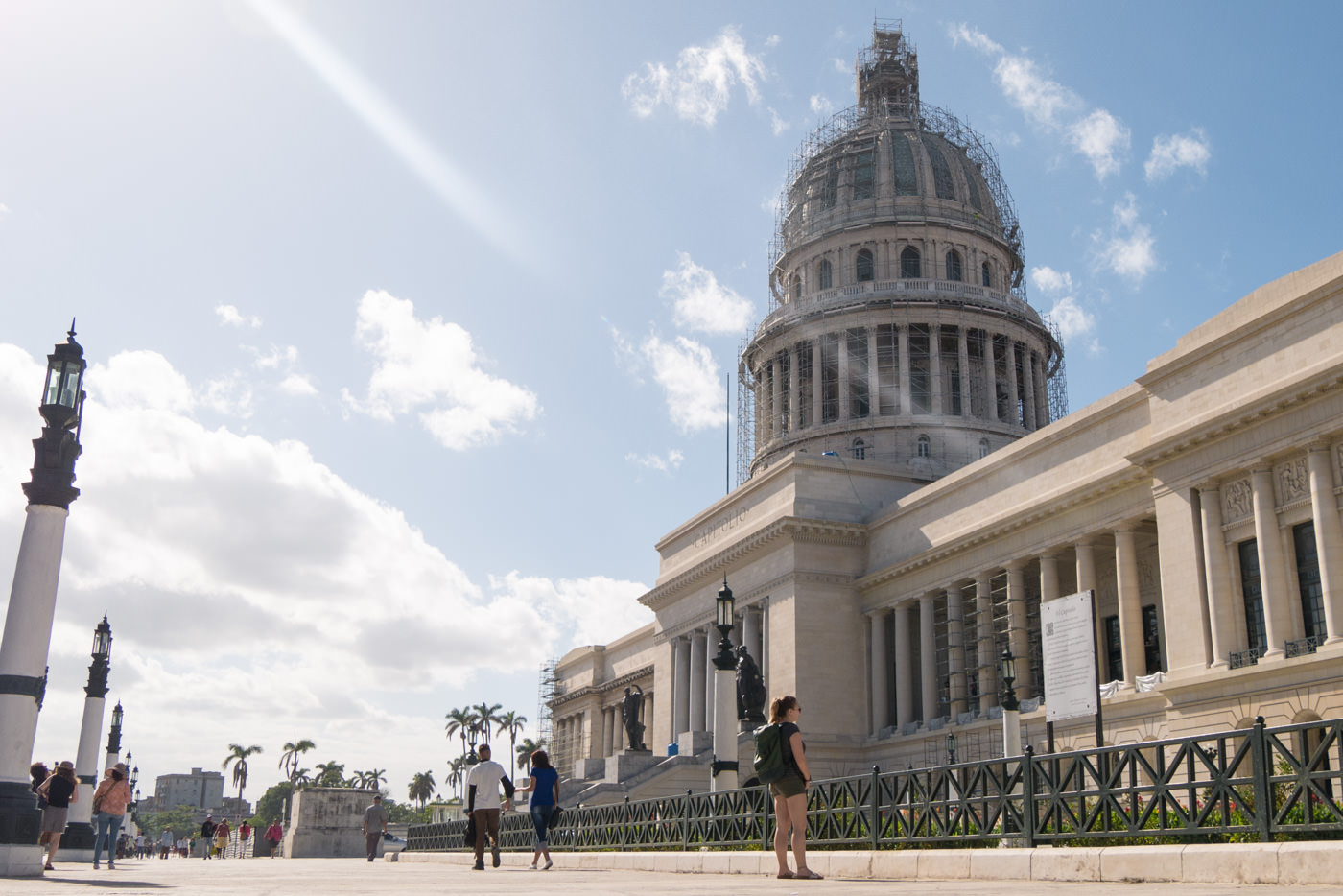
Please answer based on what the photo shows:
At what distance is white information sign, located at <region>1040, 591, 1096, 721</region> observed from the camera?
1934 cm

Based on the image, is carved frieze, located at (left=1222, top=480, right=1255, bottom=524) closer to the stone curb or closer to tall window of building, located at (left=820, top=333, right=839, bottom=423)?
the stone curb

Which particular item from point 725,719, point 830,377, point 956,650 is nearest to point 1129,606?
point 956,650

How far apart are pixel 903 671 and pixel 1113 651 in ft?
31.2

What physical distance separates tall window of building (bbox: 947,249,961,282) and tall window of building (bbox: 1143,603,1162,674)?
33315mm

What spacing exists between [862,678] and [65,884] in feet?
123

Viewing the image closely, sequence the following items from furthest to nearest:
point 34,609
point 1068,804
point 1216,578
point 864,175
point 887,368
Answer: point 864,175 < point 887,368 < point 1216,578 < point 34,609 < point 1068,804

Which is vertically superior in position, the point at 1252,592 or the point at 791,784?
the point at 1252,592

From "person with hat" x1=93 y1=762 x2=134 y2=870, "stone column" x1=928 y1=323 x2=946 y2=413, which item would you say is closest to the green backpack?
"person with hat" x1=93 y1=762 x2=134 y2=870

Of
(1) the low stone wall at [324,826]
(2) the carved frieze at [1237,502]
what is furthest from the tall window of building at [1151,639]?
(1) the low stone wall at [324,826]

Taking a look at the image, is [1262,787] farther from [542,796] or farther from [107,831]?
[107,831]

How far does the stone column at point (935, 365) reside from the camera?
6188 centimetres

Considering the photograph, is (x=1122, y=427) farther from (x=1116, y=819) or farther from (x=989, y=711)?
(x=1116, y=819)

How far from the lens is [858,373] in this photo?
64.8 meters

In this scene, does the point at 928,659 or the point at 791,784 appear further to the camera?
the point at 928,659
